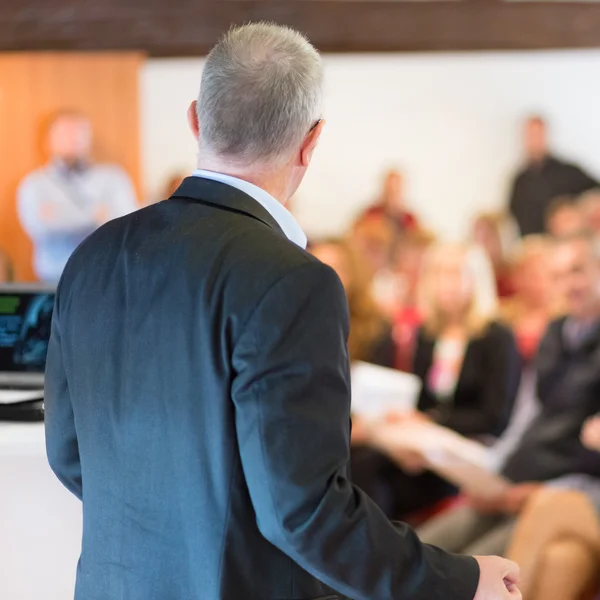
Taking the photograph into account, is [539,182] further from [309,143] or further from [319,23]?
[309,143]

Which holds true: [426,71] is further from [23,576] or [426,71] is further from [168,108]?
[23,576]

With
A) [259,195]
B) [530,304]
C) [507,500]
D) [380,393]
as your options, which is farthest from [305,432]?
[530,304]

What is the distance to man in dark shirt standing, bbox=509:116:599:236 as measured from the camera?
6.62m

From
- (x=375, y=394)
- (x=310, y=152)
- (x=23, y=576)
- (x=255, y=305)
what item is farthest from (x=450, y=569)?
(x=375, y=394)

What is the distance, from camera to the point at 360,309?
3.41 meters

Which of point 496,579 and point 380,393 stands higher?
point 496,579

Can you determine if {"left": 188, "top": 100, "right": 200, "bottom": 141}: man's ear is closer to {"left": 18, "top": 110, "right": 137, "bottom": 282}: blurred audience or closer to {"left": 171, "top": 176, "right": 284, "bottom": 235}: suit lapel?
{"left": 171, "top": 176, "right": 284, "bottom": 235}: suit lapel

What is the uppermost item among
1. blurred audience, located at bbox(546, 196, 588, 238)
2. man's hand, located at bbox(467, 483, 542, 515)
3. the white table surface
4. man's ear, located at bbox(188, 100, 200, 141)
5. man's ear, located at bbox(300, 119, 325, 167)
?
man's ear, located at bbox(188, 100, 200, 141)

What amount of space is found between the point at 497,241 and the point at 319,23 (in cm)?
172

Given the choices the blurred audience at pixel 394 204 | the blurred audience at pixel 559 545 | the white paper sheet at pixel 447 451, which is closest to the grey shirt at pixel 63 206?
the blurred audience at pixel 394 204

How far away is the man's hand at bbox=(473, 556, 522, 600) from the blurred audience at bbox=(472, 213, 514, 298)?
172 inches

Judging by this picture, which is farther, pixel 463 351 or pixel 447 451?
pixel 463 351

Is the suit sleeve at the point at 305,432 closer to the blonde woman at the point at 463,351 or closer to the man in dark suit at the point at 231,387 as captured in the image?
the man in dark suit at the point at 231,387

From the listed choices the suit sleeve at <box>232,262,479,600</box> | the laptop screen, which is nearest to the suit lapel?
the suit sleeve at <box>232,262,479,600</box>
